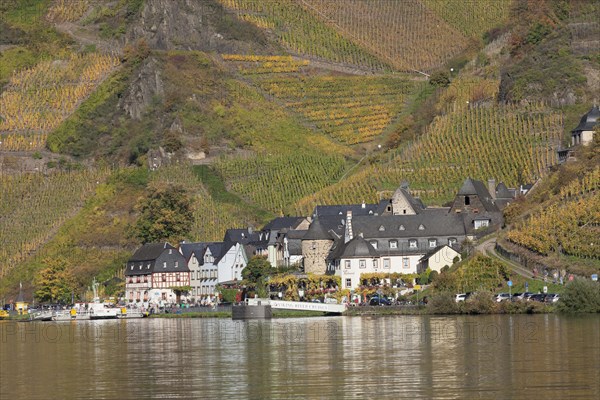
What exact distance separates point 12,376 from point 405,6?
482ft

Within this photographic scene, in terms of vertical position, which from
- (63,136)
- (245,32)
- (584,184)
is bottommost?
(584,184)

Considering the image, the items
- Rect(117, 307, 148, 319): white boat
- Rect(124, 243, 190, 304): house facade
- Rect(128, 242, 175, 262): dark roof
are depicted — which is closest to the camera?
Rect(117, 307, 148, 319): white boat

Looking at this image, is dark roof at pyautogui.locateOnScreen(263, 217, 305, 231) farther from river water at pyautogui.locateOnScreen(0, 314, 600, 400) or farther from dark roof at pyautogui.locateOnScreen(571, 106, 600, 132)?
river water at pyautogui.locateOnScreen(0, 314, 600, 400)

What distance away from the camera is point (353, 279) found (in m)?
105

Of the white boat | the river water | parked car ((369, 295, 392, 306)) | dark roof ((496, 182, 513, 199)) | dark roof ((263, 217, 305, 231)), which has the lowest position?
the river water

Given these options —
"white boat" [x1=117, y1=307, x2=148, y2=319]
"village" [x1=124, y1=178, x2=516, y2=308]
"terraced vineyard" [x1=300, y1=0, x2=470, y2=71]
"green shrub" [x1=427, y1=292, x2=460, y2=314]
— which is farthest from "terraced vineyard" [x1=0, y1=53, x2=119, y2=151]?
"green shrub" [x1=427, y1=292, x2=460, y2=314]

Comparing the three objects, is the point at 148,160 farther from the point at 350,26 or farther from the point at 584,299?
the point at 584,299

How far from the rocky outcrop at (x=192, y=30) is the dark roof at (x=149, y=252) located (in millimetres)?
51197

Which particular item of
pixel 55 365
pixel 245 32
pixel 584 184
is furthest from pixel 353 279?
pixel 245 32

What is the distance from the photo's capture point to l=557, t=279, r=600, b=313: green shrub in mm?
78188

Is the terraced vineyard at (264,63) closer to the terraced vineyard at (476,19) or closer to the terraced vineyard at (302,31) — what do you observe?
the terraced vineyard at (302,31)

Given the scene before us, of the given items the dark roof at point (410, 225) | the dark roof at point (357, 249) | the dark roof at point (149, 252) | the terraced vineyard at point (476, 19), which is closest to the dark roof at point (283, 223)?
the dark roof at point (149, 252)

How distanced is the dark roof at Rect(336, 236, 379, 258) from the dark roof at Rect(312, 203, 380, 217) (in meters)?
11.5

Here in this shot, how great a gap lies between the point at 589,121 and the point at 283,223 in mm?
24315
